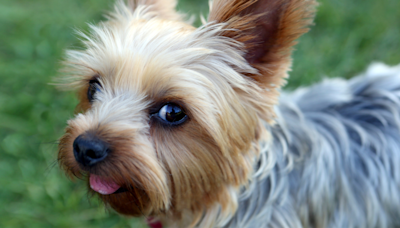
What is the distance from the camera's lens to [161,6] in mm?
2830

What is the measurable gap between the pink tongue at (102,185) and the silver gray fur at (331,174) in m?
1.04

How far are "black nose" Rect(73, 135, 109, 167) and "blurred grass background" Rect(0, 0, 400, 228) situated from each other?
1.73m

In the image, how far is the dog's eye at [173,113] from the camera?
2.17m

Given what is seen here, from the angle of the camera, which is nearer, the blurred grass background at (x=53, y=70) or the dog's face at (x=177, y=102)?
the dog's face at (x=177, y=102)

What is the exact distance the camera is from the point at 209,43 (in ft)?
7.64

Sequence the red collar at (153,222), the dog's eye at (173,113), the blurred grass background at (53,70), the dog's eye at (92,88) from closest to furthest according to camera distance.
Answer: the dog's eye at (173,113) → the dog's eye at (92,88) → the red collar at (153,222) → the blurred grass background at (53,70)

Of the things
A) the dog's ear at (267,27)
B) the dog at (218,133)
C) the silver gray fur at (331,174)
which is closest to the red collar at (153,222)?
the dog at (218,133)

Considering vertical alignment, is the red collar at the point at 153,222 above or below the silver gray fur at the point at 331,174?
below

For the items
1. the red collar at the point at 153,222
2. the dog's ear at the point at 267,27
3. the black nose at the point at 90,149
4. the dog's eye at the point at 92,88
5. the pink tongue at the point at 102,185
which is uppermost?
the dog's ear at the point at 267,27

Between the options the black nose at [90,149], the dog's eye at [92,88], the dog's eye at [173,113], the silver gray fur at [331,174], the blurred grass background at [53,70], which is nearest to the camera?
the black nose at [90,149]

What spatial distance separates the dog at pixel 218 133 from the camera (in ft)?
7.02

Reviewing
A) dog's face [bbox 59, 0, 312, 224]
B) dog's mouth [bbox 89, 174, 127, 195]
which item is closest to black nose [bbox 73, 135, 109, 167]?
dog's face [bbox 59, 0, 312, 224]

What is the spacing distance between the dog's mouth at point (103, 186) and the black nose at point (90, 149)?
0.50 ft

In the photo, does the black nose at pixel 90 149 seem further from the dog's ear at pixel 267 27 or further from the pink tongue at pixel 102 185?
the dog's ear at pixel 267 27
